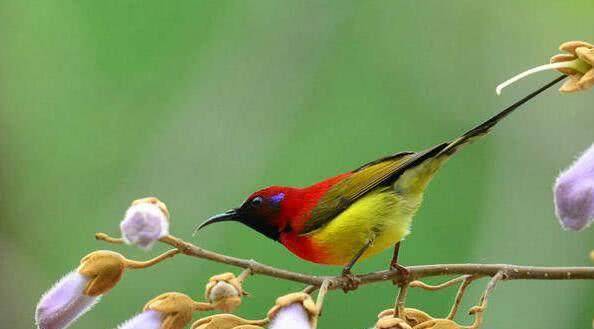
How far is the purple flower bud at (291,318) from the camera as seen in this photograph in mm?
1103

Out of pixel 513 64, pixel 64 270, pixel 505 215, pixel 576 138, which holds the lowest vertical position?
pixel 64 270

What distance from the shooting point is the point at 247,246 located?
356 cm

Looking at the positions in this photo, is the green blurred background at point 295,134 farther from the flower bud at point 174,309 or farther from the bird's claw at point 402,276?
the flower bud at point 174,309

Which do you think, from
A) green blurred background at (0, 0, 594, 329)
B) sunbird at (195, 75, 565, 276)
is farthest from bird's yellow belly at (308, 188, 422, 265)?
green blurred background at (0, 0, 594, 329)

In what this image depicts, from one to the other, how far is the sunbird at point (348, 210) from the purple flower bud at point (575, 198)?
1.17ft

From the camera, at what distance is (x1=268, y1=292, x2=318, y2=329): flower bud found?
3.65 ft

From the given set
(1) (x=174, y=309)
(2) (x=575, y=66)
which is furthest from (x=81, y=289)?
(2) (x=575, y=66)

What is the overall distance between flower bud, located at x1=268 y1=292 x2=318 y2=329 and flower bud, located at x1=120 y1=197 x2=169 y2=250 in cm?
14

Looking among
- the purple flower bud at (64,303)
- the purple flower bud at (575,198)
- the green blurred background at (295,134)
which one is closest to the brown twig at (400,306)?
the purple flower bud at (575,198)

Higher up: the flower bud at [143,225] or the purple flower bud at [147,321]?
the flower bud at [143,225]

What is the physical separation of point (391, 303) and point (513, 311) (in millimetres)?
376

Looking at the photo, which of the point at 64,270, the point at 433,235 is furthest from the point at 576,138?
the point at 64,270

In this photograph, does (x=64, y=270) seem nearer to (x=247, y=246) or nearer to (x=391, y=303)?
(x=247, y=246)

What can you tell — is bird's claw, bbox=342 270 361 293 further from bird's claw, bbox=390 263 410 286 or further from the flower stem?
the flower stem
